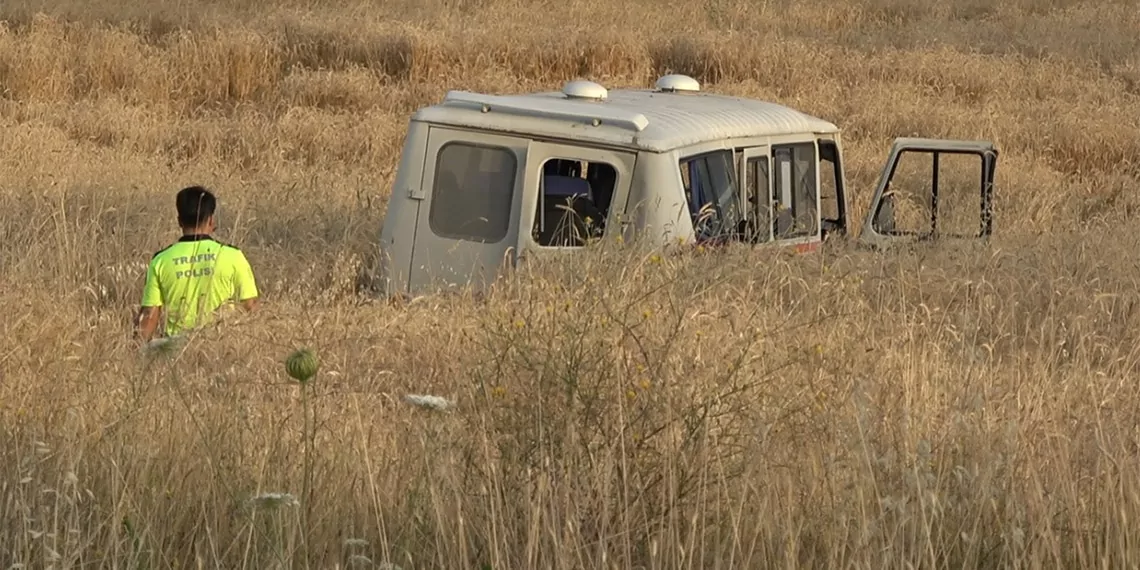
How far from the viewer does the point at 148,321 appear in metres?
7.25

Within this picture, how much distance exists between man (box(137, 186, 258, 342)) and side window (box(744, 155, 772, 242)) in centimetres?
278

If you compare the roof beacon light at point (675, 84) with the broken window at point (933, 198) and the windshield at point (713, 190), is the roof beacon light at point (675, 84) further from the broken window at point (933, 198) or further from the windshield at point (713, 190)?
the windshield at point (713, 190)

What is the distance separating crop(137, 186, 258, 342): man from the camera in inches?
285

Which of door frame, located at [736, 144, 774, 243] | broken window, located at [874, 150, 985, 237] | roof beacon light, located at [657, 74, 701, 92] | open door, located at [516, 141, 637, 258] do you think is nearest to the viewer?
open door, located at [516, 141, 637, 258]

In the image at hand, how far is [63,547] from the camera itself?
13.5 ft

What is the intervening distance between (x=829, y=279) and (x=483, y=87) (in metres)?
11.9

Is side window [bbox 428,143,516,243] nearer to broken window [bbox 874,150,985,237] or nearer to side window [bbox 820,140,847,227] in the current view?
side window [bbox 820,140,847,227]

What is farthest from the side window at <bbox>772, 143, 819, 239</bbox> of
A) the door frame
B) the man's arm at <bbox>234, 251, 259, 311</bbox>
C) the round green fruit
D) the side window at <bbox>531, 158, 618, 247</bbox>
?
the round green fruit

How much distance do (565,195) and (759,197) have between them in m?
1.10

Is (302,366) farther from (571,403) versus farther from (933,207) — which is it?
(933,207)

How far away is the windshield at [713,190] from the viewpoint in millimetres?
8234

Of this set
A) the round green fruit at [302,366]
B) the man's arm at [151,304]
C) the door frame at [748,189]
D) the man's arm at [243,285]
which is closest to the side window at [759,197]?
the door frame at [748,189]

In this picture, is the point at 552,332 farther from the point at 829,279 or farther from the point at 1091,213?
the point at 1091,213

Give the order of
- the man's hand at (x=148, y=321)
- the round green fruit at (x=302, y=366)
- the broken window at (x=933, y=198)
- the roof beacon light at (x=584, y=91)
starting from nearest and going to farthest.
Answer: the round green fruit at (x=302, y=366)
the man's hand at (x=148, y=321)
the roof beacon light at (x=584, y=91)
the broken window at (x=933, y=198)
